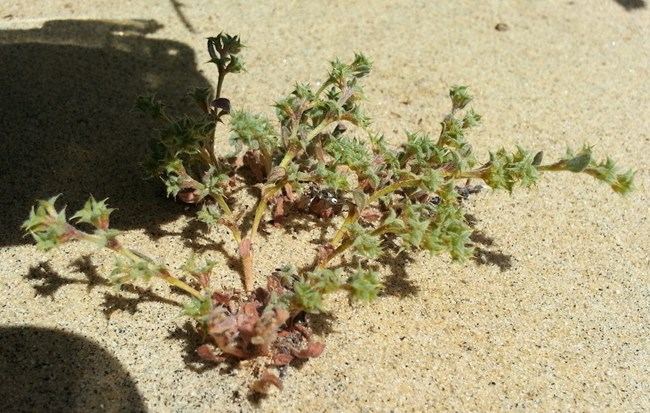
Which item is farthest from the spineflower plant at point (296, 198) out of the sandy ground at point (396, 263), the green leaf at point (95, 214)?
the sandy ground at point (396, 263)

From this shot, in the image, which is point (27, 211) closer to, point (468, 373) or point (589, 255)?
point (468, 373)

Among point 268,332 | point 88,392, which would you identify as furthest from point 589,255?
point 88,392

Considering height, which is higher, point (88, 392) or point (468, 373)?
point (468, 373)

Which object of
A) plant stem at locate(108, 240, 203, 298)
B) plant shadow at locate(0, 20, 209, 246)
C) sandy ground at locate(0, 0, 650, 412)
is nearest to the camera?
plant stem at locate(108, 240, 203, 298)

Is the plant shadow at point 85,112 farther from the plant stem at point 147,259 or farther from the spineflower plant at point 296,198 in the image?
the plant stem at point 147,259

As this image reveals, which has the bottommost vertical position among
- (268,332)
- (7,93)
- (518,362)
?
(7,93)

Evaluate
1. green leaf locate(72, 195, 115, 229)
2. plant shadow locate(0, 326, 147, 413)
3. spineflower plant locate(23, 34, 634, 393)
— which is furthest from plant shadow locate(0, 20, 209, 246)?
green leaf locate(72, 195, 115, 229)

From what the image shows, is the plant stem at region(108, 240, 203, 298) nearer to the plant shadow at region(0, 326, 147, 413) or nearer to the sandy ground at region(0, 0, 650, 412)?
the sandy ground at region(0, 0, 650, 412)

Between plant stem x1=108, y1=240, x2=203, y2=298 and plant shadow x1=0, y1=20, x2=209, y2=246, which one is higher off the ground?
plant stem x1=108, y1=240, x2=203, y2=298
